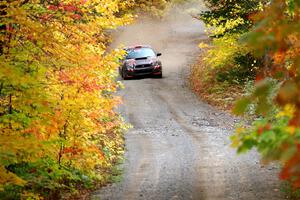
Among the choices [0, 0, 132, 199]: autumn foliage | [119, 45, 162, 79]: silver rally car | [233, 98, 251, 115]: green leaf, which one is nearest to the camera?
[233, 98, 251, 115]: green leaf

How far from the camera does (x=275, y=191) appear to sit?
34.9ft

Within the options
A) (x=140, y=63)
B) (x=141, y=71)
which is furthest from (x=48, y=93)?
(x=141, y=71)

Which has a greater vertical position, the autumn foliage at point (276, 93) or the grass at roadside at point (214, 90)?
the autumn foliage at point (276, 93)

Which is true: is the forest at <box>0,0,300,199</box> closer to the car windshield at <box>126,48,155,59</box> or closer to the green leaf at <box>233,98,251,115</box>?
the green leaf at <box>233,98,251,115</box>

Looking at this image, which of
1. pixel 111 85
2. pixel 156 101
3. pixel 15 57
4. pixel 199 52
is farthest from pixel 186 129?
pixel 199 52

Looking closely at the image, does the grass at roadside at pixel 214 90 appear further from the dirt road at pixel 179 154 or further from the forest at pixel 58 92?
the forest at pixel 58 92

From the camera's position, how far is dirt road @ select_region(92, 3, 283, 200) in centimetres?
1129

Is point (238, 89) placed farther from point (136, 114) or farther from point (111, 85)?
point (111, 85)

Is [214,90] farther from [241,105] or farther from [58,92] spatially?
[241,105]

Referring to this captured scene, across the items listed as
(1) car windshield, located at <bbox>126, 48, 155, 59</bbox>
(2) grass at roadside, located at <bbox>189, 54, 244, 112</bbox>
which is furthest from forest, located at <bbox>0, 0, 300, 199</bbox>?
(1) car windshield, located at <bbox>126, 48, 155, 59</bbox>

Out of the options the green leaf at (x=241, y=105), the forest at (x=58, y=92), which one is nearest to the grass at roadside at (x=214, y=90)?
the forest at (x=58, y=92)

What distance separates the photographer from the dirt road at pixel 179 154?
1129cm

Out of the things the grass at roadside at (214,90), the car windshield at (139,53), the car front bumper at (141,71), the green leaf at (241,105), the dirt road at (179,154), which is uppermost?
the green leaf at (241,105)

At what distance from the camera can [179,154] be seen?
15086 millimetres
